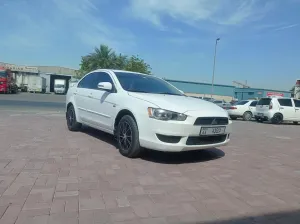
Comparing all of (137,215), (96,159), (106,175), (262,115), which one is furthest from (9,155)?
(262,115)

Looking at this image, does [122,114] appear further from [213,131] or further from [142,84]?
[213,131]

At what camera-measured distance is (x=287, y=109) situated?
16.9 metres

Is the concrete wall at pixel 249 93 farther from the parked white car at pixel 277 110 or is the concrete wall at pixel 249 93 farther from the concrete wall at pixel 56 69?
the parked white car at pixel 277 110

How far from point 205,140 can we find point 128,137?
1.32m

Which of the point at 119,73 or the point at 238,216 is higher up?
the point at 119,73

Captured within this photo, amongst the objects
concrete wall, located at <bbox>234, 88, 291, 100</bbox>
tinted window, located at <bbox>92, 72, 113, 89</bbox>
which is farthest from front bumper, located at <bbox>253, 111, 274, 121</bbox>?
concrete wall, located at <bbox>234, 88, 291, 100</bbox>

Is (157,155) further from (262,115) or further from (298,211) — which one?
(262,115)

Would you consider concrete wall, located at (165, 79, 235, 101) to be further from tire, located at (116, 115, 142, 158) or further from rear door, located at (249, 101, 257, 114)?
tire, located at (116, 115, 142, 158)

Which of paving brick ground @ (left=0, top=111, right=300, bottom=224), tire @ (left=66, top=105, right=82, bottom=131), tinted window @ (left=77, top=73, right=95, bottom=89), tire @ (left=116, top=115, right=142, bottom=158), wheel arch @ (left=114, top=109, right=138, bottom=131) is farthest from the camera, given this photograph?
tire @ (left=66, top=105, right=82, bottom=131)

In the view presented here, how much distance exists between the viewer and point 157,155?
5242 mm

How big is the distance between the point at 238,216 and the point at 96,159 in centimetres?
261

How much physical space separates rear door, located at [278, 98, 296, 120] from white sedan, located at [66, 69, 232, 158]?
514 inches

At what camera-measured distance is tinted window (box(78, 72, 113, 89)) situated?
240 inches

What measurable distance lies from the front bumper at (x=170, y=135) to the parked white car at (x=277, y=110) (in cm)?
1334
